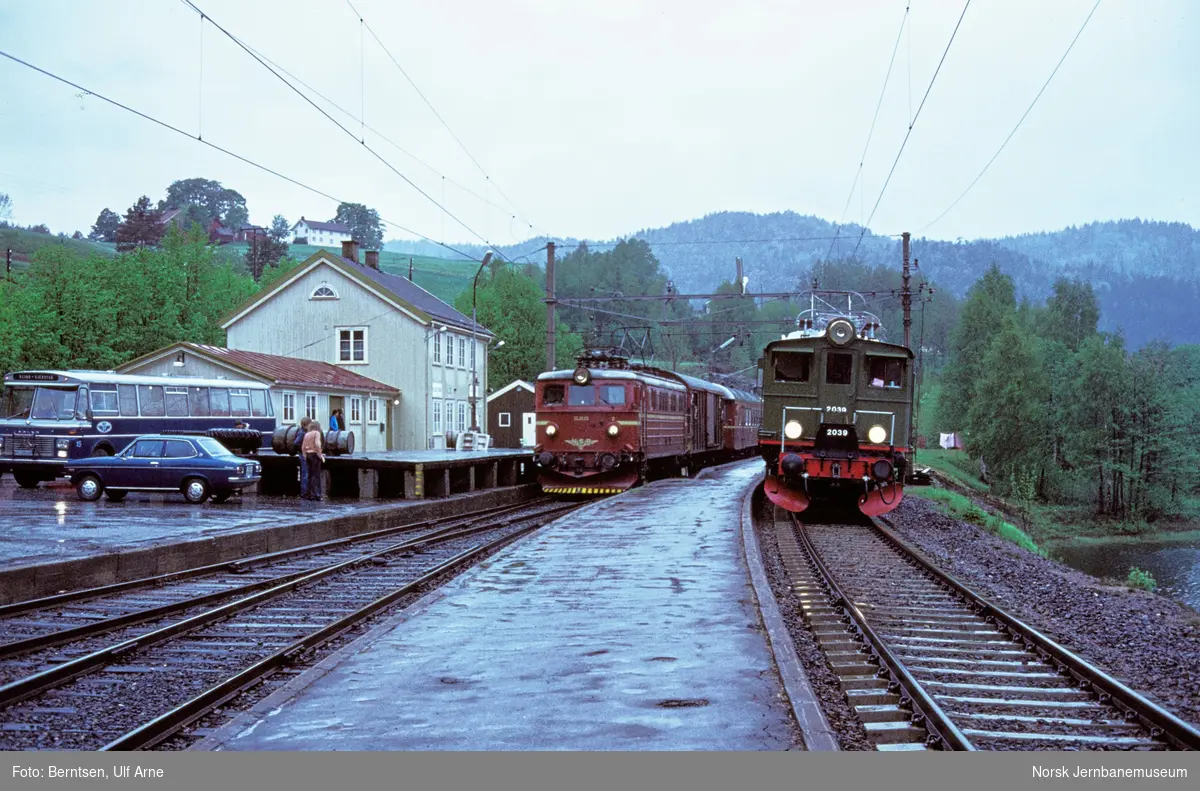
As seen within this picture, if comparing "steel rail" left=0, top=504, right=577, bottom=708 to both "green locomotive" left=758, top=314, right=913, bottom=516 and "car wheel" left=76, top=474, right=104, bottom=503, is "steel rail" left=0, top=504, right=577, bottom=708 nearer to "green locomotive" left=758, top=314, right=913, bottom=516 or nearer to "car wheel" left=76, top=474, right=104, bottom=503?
"green locomotive" left=758, top=314, right=913, bottom=516

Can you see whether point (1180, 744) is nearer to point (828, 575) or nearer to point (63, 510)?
point (828, 575)

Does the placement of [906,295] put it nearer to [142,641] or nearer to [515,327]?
[142,641]

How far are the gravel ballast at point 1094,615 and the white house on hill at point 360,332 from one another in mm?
25620

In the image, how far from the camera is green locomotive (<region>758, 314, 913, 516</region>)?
766 inches

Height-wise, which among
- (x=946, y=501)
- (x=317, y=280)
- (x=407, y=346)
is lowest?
(x=946, y=501)

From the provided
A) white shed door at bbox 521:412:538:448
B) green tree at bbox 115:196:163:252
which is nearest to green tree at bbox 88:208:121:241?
green tree at bbox 115:196:163:252

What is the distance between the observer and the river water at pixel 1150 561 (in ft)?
107

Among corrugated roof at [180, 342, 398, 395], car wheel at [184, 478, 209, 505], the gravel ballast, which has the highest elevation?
corrugated roof at [180, 342, 398, 395]

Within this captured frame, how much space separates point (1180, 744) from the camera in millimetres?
6586

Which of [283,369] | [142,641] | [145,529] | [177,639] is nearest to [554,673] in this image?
[142,641]

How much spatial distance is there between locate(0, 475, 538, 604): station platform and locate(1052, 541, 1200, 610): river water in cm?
2091

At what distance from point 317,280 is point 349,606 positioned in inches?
1350

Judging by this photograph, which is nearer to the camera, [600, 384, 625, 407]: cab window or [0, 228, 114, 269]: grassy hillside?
[600, 384, 625, 407]: cab window

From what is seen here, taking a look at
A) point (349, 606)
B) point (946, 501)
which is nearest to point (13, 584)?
point (349, 606)
